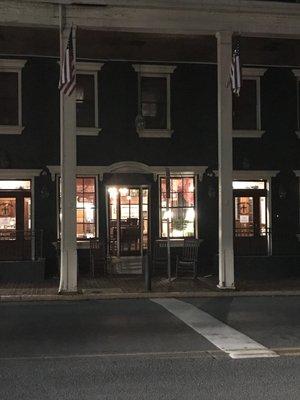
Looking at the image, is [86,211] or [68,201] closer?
[68,201]

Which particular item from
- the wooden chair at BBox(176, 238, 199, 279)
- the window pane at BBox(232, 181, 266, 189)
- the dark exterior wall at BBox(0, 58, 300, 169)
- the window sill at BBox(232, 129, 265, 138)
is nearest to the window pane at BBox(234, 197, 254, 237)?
the window pane at BBox(232, 181, 266, 189)

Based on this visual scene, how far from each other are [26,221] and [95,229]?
1.98 meters

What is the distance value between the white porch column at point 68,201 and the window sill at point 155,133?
3946 millimetres

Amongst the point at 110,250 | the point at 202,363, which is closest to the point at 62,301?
the point at 110,250

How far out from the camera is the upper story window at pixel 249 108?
1789 cm

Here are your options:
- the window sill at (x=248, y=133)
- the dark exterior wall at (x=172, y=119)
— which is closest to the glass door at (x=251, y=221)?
the dark exterior wall at (x=172, y=119)

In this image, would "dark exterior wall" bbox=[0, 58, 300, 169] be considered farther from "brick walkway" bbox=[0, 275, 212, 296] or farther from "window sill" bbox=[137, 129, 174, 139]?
"brick walkway" bbox=[0, 275, 212, 296]

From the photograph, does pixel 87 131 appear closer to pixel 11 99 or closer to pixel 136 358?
pixel 11 99

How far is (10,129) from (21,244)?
3.29 metres

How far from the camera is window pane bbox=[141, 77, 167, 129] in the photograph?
693 inches

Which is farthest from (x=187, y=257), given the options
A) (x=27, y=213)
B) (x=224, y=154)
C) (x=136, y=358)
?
(x=136, y=358)

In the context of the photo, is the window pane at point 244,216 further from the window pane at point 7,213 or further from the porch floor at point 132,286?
the window pane at point 7,213

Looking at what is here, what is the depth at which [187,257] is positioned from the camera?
17000mm

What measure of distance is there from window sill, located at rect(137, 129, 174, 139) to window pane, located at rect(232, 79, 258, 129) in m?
2.09
